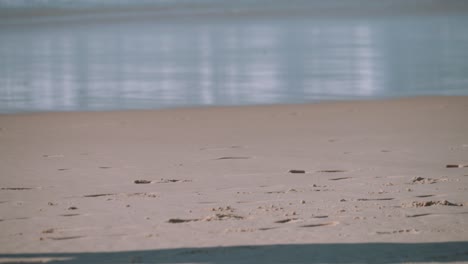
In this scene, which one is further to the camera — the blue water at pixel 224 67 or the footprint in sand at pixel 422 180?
the blue water at pixel 224 67

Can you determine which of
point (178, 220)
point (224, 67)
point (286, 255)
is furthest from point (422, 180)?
point (224, 67)

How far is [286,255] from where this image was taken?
6.06 m

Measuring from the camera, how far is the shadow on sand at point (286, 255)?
19.5 ft

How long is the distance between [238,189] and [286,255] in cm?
232

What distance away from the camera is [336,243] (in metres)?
6.32

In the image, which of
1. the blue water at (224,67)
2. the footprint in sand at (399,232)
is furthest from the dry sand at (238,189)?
the blue water at (224,67)

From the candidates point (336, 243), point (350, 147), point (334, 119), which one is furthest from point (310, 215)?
point (334, 119)

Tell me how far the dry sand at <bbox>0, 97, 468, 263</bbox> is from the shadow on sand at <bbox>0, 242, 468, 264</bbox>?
1 centimetres

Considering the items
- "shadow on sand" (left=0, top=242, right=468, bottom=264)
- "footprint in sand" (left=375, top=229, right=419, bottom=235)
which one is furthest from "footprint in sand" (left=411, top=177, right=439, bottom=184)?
"shadow on sand" (left=0, top=242, right=468, bottom=264)

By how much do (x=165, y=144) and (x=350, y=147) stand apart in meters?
2.41

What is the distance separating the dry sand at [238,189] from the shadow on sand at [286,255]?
0.01 metres

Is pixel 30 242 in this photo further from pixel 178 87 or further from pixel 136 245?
pixel 178 87

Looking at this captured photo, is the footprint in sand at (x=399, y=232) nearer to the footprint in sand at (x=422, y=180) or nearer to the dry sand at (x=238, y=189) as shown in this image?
the dry sand at (x=238, y=189)

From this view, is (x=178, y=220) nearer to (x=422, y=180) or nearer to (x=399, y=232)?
(x=399, y=232)
